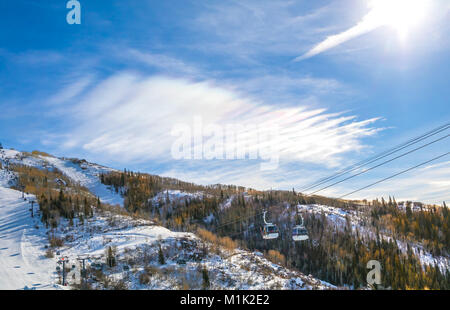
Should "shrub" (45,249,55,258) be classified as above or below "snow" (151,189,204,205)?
below

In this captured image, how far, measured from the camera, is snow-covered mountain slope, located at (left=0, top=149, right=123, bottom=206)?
124062 mm

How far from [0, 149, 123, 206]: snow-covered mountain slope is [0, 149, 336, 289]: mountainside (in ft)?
208

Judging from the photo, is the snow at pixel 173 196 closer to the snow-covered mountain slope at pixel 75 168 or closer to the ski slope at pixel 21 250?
the snow-covered mountain slope at pixel 75 168

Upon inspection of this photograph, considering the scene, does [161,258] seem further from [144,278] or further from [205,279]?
[205,279]

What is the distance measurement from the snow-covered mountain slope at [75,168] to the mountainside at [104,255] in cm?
6345

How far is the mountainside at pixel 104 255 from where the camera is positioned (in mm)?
33425

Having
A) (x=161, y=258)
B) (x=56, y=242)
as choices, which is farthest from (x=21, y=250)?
(x=161, y=258)

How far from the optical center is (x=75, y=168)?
491 ft

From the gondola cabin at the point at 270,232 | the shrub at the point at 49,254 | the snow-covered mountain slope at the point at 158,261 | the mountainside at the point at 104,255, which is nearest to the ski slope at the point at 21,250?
the mountainside at the point at 104,255

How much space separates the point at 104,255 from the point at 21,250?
9.26 meters

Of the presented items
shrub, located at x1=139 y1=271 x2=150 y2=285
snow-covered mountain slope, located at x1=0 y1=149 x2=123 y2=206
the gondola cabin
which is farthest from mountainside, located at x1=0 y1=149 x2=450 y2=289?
the gondola cabin

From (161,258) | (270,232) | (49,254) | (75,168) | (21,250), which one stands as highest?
(75,168)

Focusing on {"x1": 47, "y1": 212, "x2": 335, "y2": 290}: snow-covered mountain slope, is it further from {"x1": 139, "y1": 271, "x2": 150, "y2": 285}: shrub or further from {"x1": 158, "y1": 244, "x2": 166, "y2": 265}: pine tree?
{"x1": 158, "y1": 244, "x2": 166, "y2": 265}: pine tree
